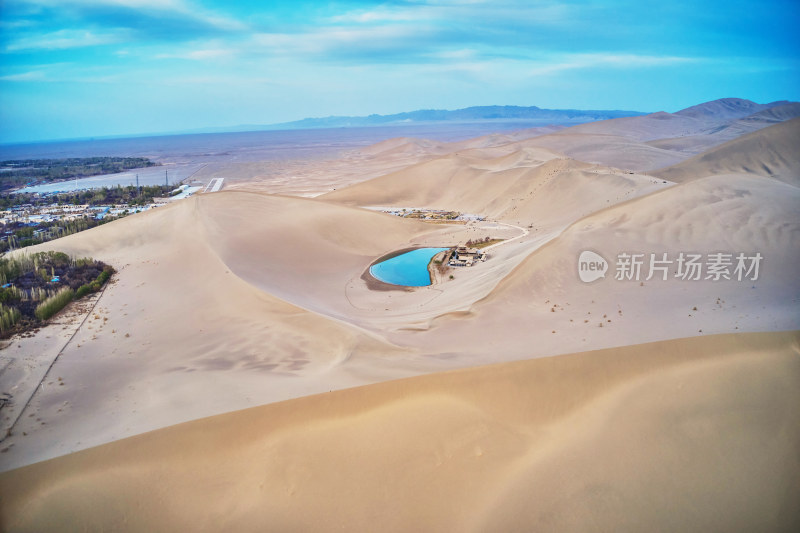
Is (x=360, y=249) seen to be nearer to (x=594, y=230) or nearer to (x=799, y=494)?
(x=594, y=230)

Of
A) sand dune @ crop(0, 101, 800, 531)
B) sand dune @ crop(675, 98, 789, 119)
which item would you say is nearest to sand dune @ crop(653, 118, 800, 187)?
sand dune @ crop(0, 101, 800, 531)

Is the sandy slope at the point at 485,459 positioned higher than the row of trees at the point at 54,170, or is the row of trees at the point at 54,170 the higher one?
the row of trees at the point at 54,170

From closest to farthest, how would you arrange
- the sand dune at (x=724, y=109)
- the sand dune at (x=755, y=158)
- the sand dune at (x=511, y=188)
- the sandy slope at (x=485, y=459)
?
1. the sandy slope at (x=485, y=459)
2. the sand dune at (x=511, y=188)
3. the sand dune at (x=755, y=158)
4. the sand dune at (x=724, y=109)

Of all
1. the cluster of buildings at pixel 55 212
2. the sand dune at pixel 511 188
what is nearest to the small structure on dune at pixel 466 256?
the sand dune at pixel 511 188

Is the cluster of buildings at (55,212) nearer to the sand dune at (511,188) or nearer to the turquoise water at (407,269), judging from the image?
the sand dune at (511,188)

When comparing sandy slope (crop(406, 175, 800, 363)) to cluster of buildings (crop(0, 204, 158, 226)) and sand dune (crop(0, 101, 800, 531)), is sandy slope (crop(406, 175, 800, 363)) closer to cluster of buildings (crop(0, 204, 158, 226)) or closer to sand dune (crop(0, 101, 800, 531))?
sand dune (crop(0, 101, 800, 531))
